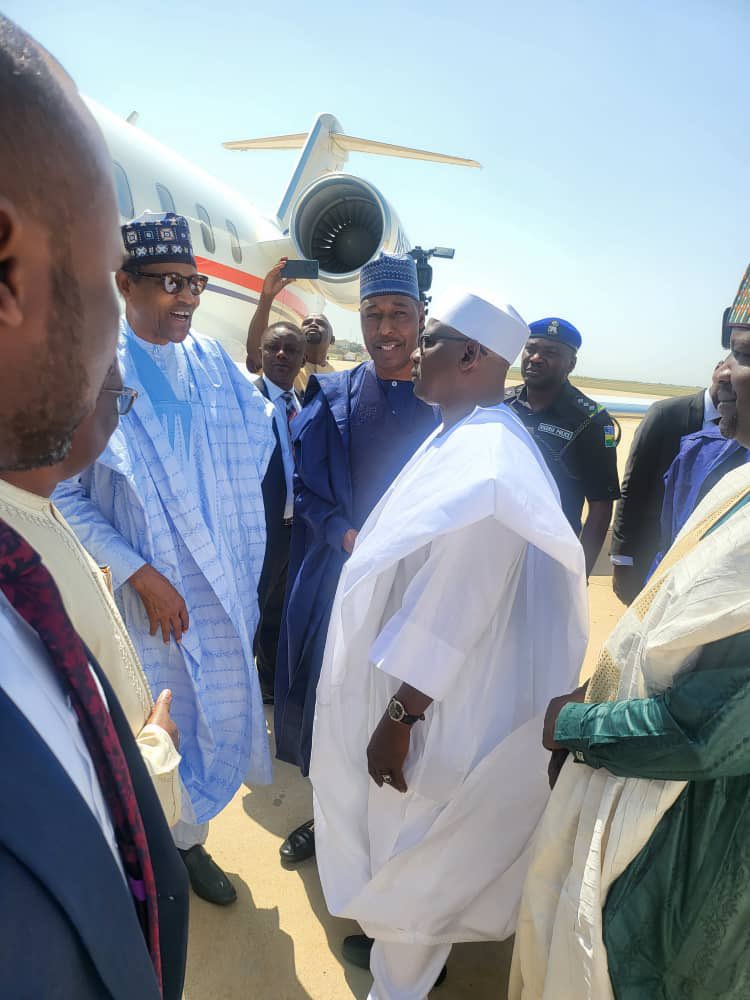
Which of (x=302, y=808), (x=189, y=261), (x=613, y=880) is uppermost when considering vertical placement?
(x=189, y=261)

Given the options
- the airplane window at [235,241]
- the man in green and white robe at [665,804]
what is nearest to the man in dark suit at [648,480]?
the man in green and white robe at [665,804]

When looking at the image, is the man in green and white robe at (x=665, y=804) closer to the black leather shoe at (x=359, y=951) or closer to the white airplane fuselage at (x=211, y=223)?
the black leather shoe at (x=359, y=951)

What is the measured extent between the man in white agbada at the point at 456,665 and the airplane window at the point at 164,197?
6.47 metres

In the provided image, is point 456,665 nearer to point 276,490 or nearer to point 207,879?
point 207,879

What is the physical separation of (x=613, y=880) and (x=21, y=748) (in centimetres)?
115

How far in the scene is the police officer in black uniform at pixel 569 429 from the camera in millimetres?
3338

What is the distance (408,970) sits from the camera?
164 cm

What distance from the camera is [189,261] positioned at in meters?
2.23

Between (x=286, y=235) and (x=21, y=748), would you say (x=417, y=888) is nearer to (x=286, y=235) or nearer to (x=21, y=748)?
(x=21, y=748)

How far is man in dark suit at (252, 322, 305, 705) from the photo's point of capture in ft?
10.6

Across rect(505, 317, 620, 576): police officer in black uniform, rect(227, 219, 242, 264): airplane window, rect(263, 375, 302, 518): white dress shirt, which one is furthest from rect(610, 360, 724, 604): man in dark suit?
rect(227, 219, 242, 264): airplane window

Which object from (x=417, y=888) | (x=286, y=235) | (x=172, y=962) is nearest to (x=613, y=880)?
(x=417, y=888)

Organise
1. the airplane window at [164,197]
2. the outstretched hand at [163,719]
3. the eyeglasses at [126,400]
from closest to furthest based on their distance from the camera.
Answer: the outstretched hand at [163,719] < the eyeglasses at [126,400] < the airplane window at [164,197]

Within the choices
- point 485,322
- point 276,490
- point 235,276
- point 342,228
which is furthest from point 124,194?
point 485,322
